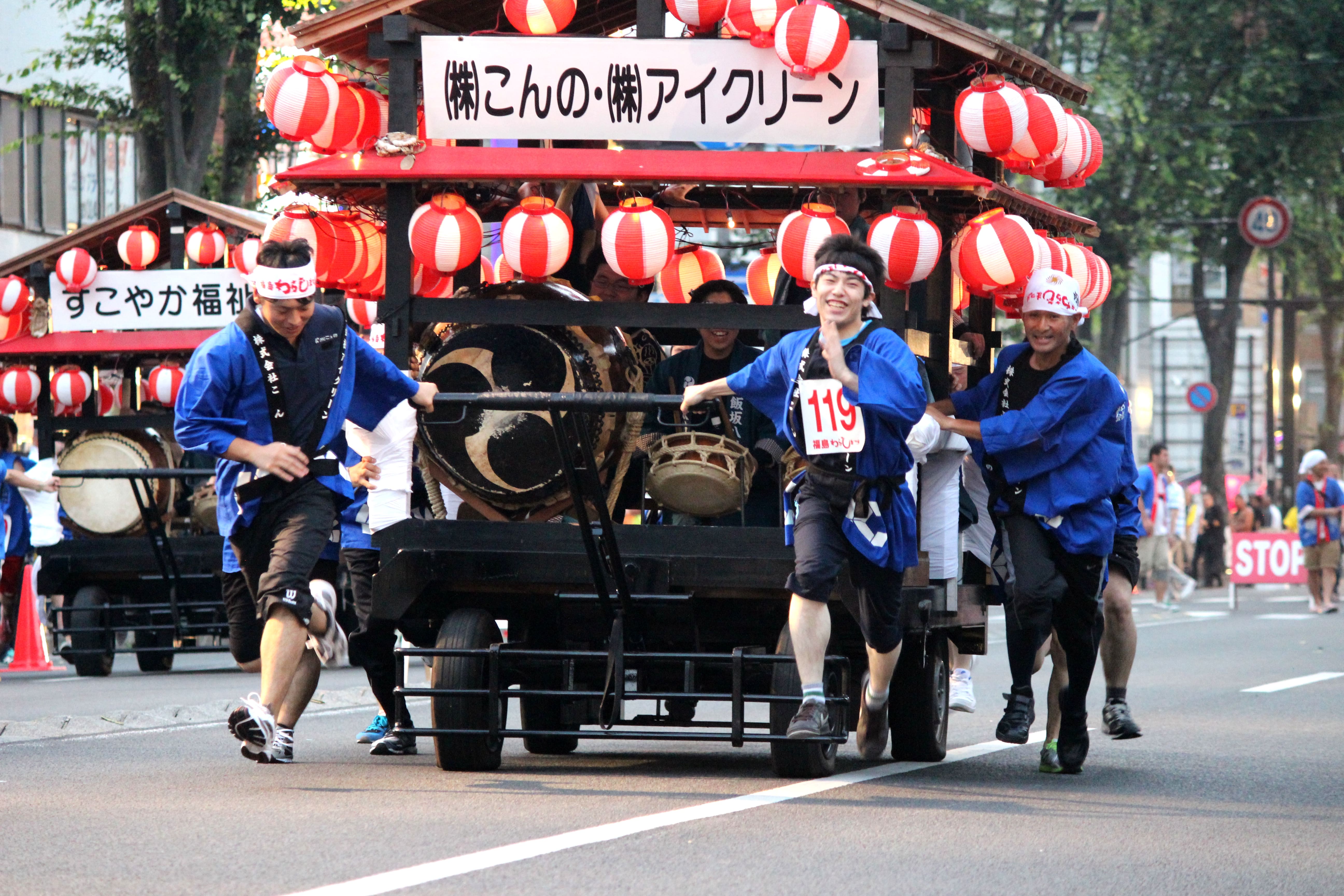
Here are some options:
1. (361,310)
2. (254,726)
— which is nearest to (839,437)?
(254,726)

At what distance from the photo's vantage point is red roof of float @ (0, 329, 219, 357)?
16.3m

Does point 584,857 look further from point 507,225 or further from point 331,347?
point 507,225

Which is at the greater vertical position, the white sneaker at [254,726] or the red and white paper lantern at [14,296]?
the red and white paper lantern at [14,296]

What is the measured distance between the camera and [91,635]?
15688mm

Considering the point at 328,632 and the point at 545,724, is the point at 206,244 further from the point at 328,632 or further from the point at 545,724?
the point at 328,632

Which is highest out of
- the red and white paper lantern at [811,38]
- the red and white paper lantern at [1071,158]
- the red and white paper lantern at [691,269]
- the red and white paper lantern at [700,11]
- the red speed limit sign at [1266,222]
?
the red speed limit sign at [1266,222]

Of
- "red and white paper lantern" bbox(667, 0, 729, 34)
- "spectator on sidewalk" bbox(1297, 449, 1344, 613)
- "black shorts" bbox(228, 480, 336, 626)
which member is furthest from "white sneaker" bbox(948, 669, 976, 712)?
"spectator on sidewalk" bbox(1297, 449, 1344, 613)

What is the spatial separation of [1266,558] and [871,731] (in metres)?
22.4

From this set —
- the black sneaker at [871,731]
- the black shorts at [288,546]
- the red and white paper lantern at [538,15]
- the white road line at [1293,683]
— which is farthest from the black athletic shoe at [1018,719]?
the white road line at [1293,683]

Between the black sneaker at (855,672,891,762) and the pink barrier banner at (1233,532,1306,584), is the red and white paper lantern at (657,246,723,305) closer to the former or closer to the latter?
the black sneaker at (855,672,891,762)

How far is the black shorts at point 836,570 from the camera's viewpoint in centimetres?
747

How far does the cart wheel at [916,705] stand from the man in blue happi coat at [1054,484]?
0.40 metres

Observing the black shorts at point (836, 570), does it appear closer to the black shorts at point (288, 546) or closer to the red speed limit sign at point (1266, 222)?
the black shorts at point (288, 546)

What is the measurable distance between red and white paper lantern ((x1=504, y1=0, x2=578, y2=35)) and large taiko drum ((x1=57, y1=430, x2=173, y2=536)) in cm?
765
